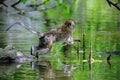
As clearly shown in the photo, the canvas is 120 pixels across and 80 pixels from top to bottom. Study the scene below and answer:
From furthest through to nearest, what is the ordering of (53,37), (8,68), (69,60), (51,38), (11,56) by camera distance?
(53,37) < (51,38) < (69,60) < (11,56) < (8,68)

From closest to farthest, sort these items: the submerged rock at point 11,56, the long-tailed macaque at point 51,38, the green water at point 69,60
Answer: the green water at point 69,60
the submerged rock at point 11,56
the long-tailed macaque at point 51,38

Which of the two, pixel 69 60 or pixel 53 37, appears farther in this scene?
pixel 53 37

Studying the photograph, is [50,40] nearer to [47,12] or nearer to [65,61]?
[65,61]

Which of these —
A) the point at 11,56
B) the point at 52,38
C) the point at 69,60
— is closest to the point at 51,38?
the point at 52,38

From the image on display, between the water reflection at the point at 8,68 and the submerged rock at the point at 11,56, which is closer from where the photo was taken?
the water reflection at the point at 8,68

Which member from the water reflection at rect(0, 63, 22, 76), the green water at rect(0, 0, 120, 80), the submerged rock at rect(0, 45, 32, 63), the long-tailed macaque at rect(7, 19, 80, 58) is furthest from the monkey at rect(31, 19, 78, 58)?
the water reflection at rect(0, 63, 22, 76)

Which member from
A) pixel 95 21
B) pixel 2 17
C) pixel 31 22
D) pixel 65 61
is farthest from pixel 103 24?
pixel 65 61

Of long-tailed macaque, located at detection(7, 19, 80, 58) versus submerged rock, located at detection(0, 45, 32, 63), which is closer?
submerged rock, located at detection(0, 45, 32, 63)

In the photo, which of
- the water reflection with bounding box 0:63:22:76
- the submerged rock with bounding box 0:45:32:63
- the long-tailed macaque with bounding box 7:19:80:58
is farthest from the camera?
the long-tailed macaque with bounding box 7:19:80:58

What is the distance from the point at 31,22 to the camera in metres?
25.4

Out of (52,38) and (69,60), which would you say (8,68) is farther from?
(52,38)

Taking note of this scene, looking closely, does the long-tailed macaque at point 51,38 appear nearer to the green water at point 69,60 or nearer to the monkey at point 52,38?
the monkey at point 52,38

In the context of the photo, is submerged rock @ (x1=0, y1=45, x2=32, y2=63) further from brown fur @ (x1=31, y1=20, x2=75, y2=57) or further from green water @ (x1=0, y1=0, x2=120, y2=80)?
brown fur @ (x1=31, y1=20, x2=75, y2=57)

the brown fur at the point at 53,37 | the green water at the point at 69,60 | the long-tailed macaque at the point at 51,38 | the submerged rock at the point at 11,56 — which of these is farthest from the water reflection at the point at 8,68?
the brown fur at the point at 53,37
